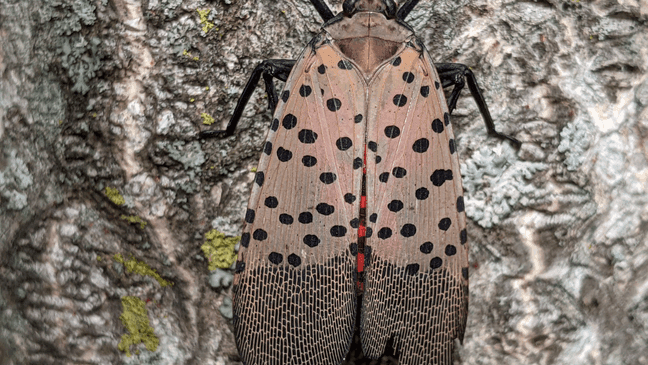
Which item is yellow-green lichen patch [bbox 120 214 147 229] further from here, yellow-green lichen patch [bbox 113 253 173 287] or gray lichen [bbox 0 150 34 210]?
gray lichen [bbox 0 150 34 210]

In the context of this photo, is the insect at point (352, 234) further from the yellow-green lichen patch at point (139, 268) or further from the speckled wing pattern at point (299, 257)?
the yellow-green lichen patch at point (139, 268)

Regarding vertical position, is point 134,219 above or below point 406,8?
below

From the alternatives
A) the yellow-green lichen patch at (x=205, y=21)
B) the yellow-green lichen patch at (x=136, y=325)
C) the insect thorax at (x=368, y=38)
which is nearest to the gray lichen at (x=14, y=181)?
the yellow-green lichen patch at (x=136, y=325)

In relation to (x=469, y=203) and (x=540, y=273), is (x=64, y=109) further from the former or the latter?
(x=540, y=273)

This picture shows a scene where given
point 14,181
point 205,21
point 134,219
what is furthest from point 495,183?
point 14,181

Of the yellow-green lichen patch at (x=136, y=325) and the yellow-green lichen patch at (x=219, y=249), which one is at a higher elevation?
the yellow-green lichen patch at (x=219, y=249)

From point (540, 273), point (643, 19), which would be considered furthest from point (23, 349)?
point (643, 19)

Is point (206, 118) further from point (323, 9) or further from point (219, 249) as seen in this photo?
point (323, 9)
